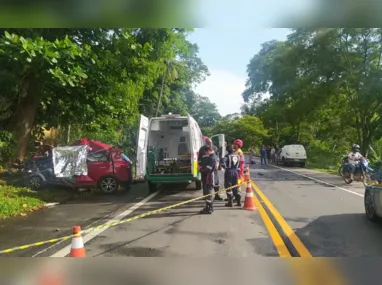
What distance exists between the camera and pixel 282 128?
47156mm

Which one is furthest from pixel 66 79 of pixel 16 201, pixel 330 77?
pixel 330 77

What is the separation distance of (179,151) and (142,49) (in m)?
4.38

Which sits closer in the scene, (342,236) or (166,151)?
(342,236)

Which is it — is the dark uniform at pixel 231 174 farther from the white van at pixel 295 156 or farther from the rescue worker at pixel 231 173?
the white van at pixel 295 156

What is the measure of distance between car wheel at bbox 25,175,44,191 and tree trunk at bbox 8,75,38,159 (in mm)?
2208

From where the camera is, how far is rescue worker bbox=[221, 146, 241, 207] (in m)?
10.0

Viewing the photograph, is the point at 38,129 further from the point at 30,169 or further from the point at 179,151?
the point at 179,151

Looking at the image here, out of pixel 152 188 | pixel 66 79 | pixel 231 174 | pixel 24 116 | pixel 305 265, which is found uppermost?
pixel 66 79

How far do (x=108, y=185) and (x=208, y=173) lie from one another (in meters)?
4.67

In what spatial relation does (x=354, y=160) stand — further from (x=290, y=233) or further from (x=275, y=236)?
(x=275, y=236)

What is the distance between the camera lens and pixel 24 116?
14406 mm

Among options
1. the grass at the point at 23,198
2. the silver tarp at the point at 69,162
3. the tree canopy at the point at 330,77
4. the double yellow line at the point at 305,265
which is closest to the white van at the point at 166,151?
the silver tarp at the point at 69,162

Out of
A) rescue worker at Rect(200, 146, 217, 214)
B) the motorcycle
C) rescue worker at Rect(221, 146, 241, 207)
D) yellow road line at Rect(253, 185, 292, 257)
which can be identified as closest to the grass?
rescue worker at Rect(200, 146, 217, 214)
